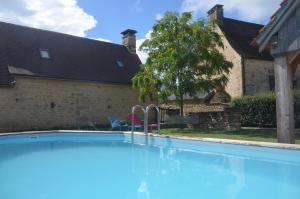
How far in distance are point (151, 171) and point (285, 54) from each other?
4.77 m

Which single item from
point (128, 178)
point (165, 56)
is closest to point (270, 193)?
point (128, 178)

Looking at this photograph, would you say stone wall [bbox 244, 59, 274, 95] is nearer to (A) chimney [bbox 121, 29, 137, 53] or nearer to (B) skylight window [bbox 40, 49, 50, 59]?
(A) chimney [bbox 121, 29, 137, 53]

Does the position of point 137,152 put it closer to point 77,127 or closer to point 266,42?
point 266,42

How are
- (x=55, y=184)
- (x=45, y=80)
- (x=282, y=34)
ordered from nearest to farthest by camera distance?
(x=55, y=184), (x=282, y=34), (x=45, y=80)

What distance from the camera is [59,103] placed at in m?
20.6

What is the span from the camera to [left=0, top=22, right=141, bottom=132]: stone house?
18766mm

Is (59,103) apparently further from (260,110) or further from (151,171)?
(151,171)

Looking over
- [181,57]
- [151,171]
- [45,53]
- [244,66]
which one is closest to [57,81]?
[45,53]

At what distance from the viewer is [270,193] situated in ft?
18.4

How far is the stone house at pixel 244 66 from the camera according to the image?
901 inches

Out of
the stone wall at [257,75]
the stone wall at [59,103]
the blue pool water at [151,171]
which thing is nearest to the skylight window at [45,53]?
the stone wall at [59,103]

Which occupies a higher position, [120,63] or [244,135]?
[120,63]

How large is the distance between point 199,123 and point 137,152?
26.4 feet

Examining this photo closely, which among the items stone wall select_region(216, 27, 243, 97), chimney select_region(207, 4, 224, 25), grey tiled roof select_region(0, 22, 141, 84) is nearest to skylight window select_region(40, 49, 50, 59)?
grey tiled roof select_region(0, 22, 141, 84)
